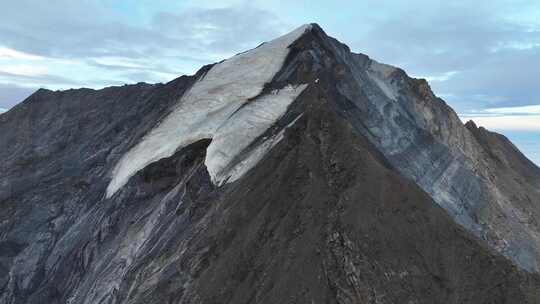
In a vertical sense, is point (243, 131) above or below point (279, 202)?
above

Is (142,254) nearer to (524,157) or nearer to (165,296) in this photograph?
(165,296)

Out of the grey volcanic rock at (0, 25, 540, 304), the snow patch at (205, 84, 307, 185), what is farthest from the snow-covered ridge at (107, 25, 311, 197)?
the grey volcanic rock at (0, 25, 540, 304)

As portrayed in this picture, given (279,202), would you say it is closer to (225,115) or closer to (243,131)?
(243,131)

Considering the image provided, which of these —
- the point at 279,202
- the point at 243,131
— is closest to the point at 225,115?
the point at 243,131

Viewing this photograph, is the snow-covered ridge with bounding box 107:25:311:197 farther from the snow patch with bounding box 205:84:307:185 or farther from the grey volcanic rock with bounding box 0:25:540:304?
the grey volcanic rock with bounding box 0:25:540:304

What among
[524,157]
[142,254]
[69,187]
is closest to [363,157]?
[142,254]
